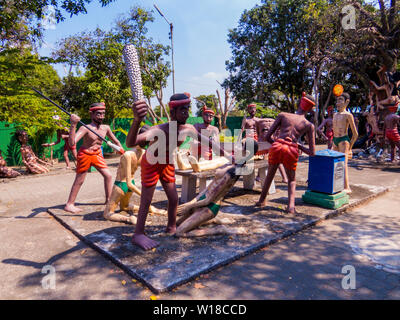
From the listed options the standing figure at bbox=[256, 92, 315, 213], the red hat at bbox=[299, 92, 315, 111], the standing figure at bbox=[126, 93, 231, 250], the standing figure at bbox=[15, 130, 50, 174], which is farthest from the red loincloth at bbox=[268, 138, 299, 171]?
the standing figure at bbox=[15, 130, 50, 174]

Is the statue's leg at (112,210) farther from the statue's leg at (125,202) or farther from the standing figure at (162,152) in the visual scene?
the standing figure at (162,152)

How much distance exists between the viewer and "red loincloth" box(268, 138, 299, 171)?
15.7 ft

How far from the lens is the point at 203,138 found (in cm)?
377

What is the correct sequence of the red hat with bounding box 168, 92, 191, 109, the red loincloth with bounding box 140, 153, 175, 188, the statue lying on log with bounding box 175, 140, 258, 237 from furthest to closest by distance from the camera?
the statue lying on log with bounding box 175, 140, 258, 237 < the red loincloth with bounding box 140, 153, 175, 188 < the red hat with bounding box 168, 92, 191, 109

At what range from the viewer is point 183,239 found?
3740 mm

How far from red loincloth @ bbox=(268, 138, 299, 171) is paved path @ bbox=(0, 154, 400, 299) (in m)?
1.16

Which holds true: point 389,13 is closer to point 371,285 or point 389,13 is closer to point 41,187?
point 371,285

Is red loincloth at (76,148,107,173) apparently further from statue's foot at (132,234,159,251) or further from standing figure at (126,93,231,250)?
statue's foot at (132,234,159,251)

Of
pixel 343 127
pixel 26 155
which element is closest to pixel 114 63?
pixel 26 155

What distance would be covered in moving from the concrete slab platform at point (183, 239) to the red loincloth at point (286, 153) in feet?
2.92

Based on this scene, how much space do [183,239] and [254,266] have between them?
41.5 inches

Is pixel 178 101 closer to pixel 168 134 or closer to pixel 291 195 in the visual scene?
pixel 168 134

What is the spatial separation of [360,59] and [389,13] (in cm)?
205
